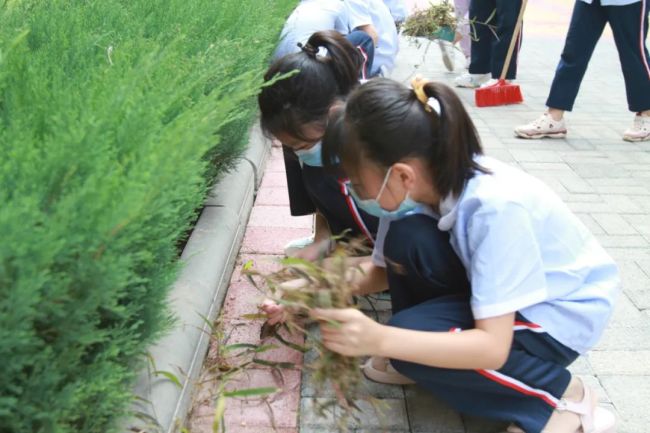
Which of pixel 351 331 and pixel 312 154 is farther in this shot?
pixel 312 154

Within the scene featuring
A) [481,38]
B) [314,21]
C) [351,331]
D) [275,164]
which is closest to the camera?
[351,331]

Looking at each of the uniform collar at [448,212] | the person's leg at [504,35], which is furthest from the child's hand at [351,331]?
the person's leg at [504,35]

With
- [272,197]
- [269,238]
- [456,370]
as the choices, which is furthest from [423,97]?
[272,197]

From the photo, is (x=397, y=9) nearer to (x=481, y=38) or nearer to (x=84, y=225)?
(x=481, y=38)

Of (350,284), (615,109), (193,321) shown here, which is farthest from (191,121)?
(615,109)

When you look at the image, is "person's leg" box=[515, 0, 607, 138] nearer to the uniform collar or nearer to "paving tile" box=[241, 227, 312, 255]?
"paving tile" box=[241, 227, 312, 255]

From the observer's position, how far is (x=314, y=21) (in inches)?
146

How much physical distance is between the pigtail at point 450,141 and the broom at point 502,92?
403 cm

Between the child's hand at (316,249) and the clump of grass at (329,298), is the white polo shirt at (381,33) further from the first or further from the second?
the clump of grass at (329,298)

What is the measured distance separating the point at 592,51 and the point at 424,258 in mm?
3342

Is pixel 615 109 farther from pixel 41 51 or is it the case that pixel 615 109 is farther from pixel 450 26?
pixel 41 51

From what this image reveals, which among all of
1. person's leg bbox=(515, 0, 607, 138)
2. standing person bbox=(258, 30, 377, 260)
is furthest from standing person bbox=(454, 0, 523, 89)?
standing person bbox=(258, 30, 377, 260)

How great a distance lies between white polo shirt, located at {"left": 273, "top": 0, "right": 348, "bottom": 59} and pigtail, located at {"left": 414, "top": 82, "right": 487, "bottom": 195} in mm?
2104

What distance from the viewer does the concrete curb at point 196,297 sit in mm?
1737
